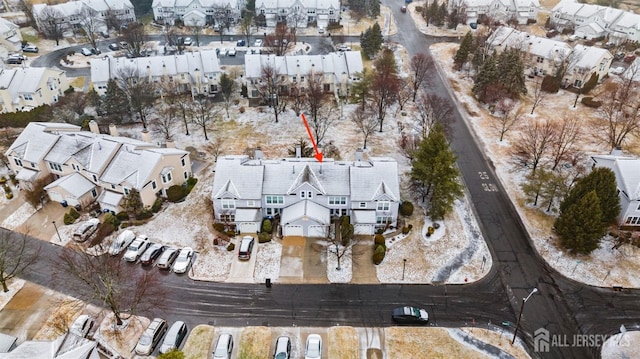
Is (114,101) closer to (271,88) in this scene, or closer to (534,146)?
(271,88)

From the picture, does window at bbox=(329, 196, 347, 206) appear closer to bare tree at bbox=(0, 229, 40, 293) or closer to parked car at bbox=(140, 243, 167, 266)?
parked car at bbox=(140, 243, 167, 266)

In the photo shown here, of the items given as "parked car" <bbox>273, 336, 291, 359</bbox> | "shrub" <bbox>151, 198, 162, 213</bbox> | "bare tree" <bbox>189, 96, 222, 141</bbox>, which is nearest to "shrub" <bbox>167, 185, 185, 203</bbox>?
"shrub" <bbox>151, 198, 162, 213</bbox>

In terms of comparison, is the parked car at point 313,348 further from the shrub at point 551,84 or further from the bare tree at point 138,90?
the shrub at point 551,84

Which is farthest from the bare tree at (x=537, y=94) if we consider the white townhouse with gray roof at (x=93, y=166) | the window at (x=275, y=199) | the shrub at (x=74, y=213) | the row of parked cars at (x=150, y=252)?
the shrub at (x=74, y=213)

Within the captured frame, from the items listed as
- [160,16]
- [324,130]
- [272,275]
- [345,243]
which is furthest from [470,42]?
[160,16]

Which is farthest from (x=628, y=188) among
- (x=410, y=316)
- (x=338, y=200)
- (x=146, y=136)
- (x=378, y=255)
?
(x=146, y=136)

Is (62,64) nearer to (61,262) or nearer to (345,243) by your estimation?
(61,262)

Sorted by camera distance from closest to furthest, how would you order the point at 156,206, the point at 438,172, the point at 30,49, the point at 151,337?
the point at 151,337
the point at 438,172
the point at 156,206
the point at 30,49
